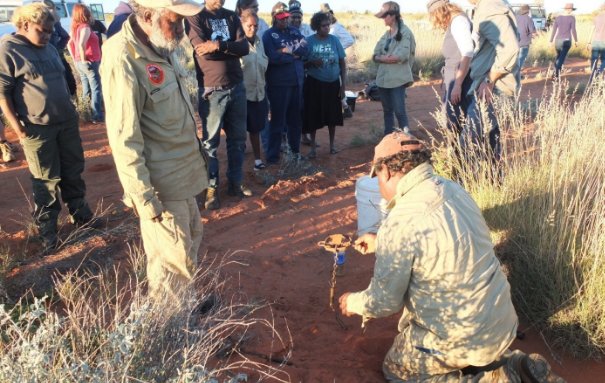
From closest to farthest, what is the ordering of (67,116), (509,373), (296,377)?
(509,373) < (296,377) < (67,116)

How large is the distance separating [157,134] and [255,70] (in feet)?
9.79

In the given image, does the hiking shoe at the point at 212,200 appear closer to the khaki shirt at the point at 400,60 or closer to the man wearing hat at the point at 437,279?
the man wearing hat at the point at 437,279

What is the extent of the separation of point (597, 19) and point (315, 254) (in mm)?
8562

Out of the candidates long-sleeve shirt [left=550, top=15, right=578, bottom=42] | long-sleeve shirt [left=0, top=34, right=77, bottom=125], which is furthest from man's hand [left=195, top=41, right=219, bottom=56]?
long-sleeve shirt [left=550, top=15, right=578, bottom=42]

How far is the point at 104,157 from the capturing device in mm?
6648

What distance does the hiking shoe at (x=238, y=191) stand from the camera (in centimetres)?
534

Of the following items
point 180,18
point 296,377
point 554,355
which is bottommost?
point 554,355

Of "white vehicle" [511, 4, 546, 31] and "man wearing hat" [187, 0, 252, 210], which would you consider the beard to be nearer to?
"man wearing hat" [187, 0, 252, 210]

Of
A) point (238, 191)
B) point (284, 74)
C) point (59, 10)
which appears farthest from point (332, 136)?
point (59, 10)

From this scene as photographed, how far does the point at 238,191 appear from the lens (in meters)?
5.34

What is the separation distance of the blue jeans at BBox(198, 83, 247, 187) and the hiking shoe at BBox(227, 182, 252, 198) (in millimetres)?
205

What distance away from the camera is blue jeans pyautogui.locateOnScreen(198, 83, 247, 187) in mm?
4812

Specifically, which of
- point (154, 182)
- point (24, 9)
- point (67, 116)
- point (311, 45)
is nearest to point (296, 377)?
point (154, 182)

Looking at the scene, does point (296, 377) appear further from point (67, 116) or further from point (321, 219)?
point (67, 116)
